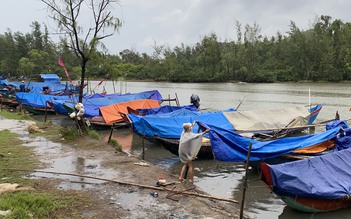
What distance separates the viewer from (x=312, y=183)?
23.0 feet

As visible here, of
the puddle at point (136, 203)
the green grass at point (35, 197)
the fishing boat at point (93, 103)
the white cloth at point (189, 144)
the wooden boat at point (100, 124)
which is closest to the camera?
the green grass at point (35, 197)

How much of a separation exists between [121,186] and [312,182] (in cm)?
422

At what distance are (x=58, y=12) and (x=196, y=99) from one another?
948cm

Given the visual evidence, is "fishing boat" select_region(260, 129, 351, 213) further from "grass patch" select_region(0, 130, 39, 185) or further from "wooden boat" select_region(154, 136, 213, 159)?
"grass patch" select_region(0, 130, 39, 185)

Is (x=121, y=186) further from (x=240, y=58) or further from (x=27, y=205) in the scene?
(x=240, y=58)

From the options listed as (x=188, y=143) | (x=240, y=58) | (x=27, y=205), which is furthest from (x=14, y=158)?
(x=240, y=58)

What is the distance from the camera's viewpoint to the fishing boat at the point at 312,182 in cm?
671

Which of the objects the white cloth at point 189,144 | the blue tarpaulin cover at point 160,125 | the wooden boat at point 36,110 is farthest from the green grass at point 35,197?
the wooden boat at point 36,110

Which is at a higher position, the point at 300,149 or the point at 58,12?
the point at 58,12

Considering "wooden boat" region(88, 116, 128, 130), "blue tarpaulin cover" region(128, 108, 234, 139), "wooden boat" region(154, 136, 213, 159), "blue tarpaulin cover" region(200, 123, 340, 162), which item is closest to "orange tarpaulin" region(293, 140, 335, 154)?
"blue tarpaulin cover" region(200, 123, 340, 162)

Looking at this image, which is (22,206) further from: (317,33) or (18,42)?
(18,42)

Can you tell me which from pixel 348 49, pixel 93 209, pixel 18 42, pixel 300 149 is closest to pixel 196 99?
pixel 300 149

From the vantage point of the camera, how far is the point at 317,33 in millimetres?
68125

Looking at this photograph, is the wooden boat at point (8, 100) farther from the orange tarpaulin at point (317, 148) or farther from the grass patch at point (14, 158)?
the orange tarpaulin at point (317, 148)
